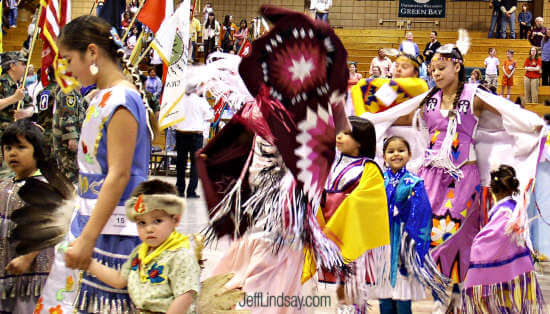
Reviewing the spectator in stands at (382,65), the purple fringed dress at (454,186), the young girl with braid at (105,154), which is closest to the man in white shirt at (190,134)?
the spectator in stands at (382,65)

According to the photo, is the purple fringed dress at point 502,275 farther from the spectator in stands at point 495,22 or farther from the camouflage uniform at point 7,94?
the spectator in stands at point 495,22

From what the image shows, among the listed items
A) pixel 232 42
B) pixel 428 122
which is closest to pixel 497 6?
pixel 232 42

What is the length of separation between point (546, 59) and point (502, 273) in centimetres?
1384

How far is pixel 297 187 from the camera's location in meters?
2.90

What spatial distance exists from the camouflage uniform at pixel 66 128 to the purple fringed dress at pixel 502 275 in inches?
111

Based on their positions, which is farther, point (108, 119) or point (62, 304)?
point (62, 304)

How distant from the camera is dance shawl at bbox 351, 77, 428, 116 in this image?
497cm

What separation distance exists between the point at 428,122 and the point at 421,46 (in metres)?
17.1

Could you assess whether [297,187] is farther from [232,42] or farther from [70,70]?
[232,42]

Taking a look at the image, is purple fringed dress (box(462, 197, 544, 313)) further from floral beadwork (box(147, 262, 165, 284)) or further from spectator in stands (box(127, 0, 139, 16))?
spectator in stands (box(127, 0, 139, 16))

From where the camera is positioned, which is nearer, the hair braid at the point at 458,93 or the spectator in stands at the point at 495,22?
the hair braid at the point at 458,93

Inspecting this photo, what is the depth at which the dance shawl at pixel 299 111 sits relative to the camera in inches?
114

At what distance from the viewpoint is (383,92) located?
4973 mm

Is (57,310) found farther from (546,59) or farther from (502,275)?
(546,59)
